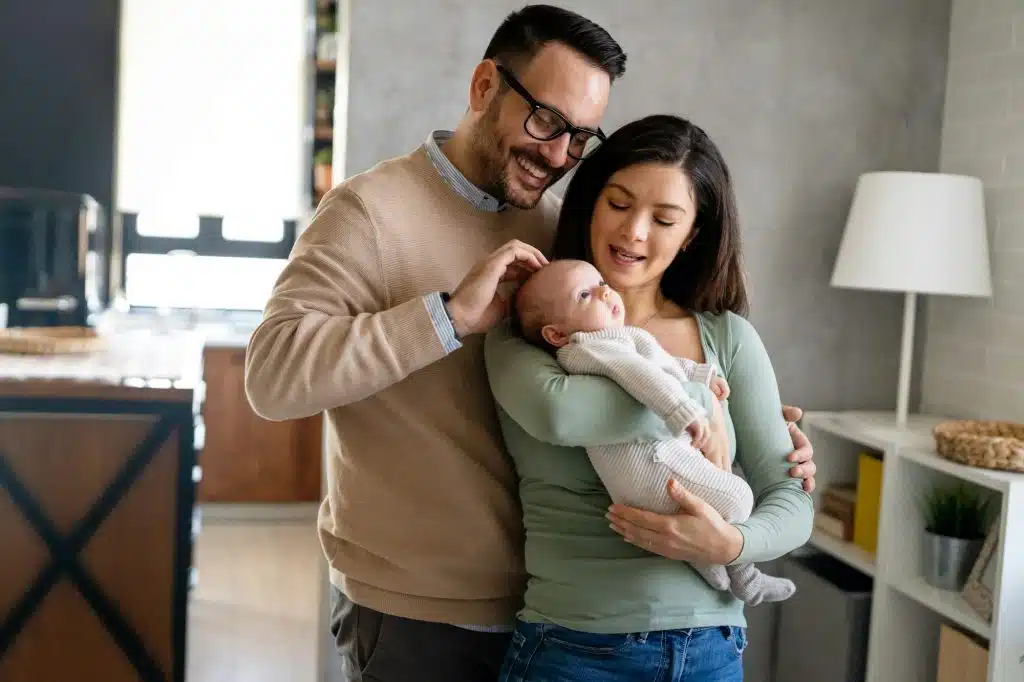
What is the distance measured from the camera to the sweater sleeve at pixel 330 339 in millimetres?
1433

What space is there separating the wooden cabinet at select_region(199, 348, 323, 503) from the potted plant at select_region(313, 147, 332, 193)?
101 centimetres

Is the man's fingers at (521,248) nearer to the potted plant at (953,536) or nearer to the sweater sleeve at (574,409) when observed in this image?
the sweater sleeve at (574,409)

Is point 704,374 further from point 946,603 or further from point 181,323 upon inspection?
point 181,323

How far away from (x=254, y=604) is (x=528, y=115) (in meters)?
3.04

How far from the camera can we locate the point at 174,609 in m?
2.82

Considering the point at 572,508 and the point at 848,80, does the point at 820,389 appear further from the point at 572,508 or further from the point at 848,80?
the point at 572,508

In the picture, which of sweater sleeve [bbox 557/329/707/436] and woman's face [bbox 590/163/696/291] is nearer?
sweater sleeve [bbox 557/329/707/436]

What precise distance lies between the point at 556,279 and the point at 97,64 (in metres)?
4.69

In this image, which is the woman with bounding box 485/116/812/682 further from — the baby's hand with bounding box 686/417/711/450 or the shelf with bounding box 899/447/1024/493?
the shelf with bounding box 899/447/1024/493

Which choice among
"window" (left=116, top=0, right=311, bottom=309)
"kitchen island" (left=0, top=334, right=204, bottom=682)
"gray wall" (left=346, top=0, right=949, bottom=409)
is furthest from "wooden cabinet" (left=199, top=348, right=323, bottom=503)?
"gray wall" (left=346, top=0, right=949, bottom=409)

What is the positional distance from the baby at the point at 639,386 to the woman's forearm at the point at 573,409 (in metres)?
0.02

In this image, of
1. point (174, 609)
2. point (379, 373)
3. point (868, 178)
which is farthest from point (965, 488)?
point (174, 609)

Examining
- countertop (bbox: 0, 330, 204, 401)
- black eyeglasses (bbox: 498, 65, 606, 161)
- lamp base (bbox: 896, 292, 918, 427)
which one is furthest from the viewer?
lamp base (bbox: 896, 292, 918, 427)

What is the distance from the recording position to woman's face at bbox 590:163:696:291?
62.2 inches
